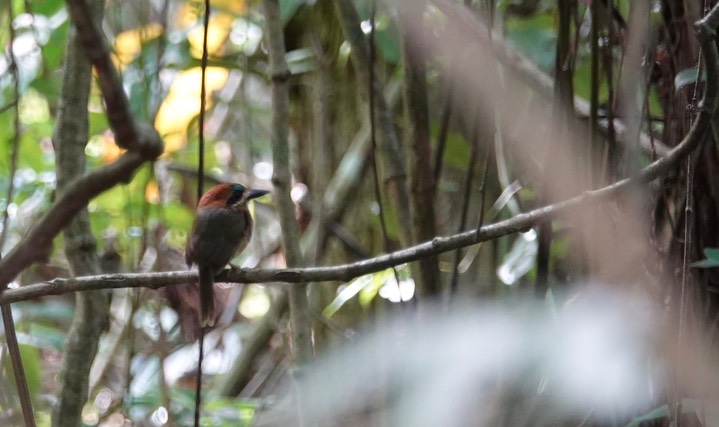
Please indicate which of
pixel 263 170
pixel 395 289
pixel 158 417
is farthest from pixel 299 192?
pixel 395 289

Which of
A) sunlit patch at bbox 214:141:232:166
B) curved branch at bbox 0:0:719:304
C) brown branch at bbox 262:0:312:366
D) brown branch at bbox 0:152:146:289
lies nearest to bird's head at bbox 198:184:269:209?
brown branch at bbox 262:0:312:366

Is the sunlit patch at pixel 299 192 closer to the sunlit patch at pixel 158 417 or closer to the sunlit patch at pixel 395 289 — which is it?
the sunlit patch at pixel 158 417

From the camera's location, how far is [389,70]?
3383 mm

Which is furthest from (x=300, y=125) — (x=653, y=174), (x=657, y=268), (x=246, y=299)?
(x=653, y=174)

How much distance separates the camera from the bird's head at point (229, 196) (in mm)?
2941

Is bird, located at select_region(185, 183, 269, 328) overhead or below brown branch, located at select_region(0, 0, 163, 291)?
below

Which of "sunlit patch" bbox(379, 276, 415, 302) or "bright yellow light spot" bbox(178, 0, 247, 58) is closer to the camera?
"sunlit patch" bbox(379, 276, 415, 302)

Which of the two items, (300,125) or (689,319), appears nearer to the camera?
(689,319)

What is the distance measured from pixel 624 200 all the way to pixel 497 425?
22.3 inches

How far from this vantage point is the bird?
2531 mm

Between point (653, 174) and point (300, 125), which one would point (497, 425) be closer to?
point (653, 174)

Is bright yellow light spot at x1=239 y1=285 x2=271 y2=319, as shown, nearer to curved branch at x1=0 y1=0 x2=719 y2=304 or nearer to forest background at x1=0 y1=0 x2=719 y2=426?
forest background at x1=0 y1=0 x2=719 y2=426

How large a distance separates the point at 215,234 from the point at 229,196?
39 centimetres

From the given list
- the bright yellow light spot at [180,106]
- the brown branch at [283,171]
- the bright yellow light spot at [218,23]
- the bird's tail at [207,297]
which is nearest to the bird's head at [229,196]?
the bird's tail at [207,297]
